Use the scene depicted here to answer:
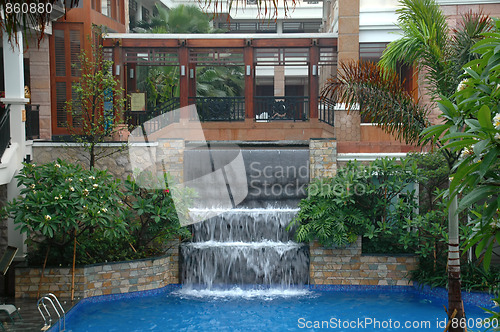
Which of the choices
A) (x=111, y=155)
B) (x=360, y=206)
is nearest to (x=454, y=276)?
(x=360, y=206)

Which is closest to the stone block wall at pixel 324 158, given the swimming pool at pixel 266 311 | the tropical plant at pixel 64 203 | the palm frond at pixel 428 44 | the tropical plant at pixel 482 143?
the swimming pool at pixel 266 311

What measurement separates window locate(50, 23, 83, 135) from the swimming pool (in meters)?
7.09

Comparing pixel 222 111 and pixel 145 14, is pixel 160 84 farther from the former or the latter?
pixel 222 111

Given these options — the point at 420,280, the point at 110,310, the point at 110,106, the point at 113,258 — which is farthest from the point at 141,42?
the point at 420,280

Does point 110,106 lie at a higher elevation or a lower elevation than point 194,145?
higher

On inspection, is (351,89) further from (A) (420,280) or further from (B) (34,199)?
(B) (34,199)

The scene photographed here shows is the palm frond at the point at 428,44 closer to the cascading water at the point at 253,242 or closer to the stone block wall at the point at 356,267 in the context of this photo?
the stone block wall at the point at 356,267

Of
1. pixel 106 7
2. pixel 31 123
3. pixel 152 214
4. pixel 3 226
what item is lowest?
pixel 3 226

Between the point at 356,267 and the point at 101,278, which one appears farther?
the point at 356,267

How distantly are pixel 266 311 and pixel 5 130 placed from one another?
21.1 ft

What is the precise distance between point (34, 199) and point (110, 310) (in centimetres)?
250

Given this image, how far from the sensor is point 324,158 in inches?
517

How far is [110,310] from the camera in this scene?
10875mm

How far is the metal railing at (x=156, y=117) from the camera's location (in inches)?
701
